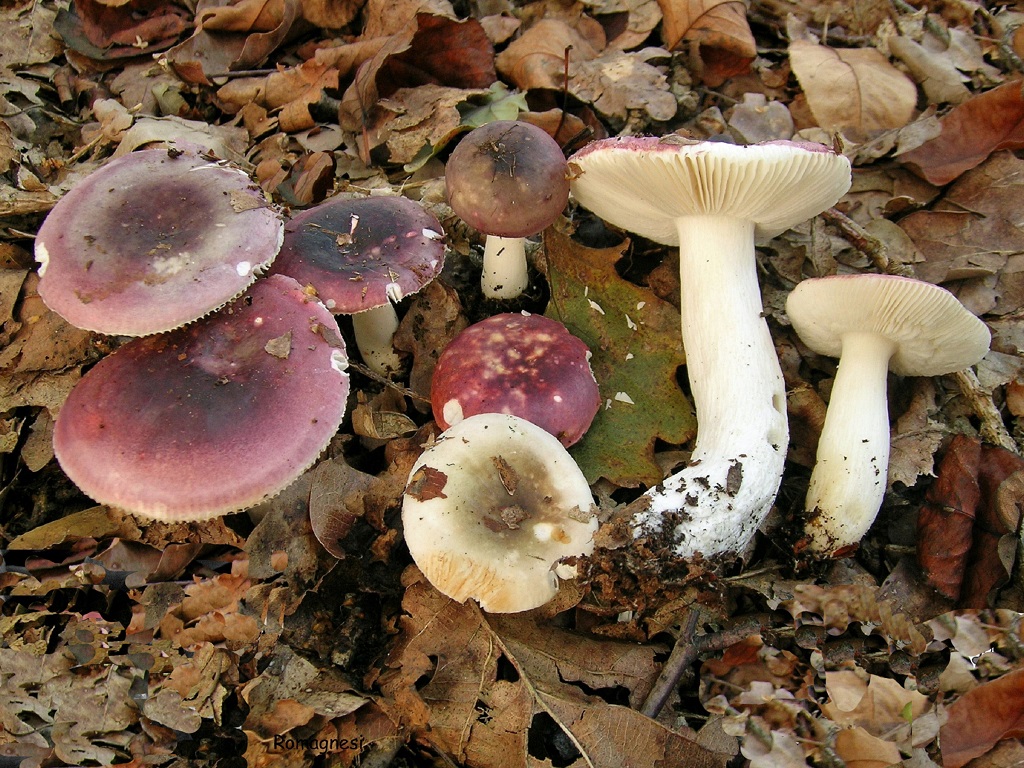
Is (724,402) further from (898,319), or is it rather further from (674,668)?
(674,668)

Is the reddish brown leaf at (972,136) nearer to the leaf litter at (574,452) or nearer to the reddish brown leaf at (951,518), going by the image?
the leaf litter at (574,452)

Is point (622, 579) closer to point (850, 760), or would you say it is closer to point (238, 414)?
point (850, 760)

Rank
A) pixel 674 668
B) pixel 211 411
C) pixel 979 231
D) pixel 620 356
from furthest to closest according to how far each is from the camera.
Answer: pixel 979 231 < pixel 620 356 < pixel 674 668 < pixel 211 411

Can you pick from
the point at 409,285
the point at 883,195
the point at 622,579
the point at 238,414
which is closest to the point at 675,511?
the point at 622,579

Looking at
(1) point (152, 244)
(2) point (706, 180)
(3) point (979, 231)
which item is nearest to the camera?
(1) point (152, 244)

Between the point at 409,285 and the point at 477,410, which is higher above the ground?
the point at 409,285

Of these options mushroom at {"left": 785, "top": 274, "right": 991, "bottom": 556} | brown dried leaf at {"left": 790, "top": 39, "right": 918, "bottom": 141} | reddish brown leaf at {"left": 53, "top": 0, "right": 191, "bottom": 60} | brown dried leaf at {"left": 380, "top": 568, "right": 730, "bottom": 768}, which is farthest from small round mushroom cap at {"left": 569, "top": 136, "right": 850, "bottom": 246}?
reddish brown leaf at {"left": 53, "top": 0, "right": 191, "bottom": 60}

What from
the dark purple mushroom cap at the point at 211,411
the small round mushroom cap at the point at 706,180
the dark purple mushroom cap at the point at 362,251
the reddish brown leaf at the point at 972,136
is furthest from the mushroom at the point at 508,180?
the reddish brown leaf at the point at 972,136

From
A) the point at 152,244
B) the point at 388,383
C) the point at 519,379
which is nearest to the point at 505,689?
the point at 519,379
